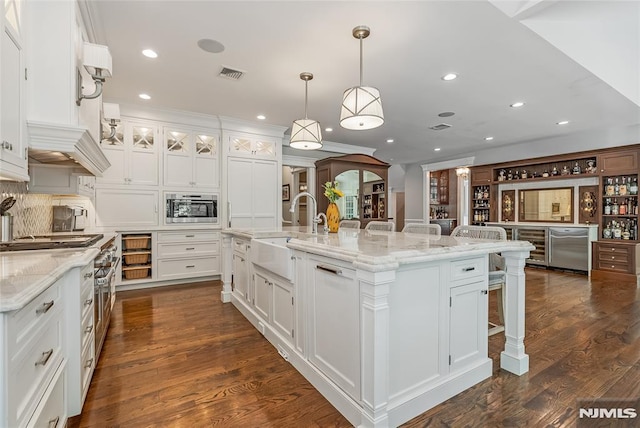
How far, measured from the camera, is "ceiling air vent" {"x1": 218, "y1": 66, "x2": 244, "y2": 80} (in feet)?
10.7

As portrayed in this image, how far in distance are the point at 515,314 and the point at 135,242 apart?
4649 millimetres

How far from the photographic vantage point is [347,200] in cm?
630

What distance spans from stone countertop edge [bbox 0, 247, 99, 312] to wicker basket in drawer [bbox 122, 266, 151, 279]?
A: 274 centimetres

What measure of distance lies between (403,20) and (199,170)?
3654 mm

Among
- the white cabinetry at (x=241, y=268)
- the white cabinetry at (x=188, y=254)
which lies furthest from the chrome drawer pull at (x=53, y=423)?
the white cabinetry at (x=188, y=254)

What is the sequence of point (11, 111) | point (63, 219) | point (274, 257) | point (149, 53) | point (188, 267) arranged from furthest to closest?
point (188, 267)
point (63, 219)
point (149, 53)
point (274, 257)
point (11, 111)

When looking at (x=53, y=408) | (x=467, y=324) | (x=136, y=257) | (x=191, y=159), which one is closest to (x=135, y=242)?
(x=136, y=257)

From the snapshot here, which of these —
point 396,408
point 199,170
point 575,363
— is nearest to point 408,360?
point 396,408

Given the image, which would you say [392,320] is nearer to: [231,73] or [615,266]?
[231,73]

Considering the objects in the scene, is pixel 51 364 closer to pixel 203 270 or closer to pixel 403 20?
pixel 403 20

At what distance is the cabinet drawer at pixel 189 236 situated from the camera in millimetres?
4535

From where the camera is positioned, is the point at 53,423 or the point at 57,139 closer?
the point at 53,423

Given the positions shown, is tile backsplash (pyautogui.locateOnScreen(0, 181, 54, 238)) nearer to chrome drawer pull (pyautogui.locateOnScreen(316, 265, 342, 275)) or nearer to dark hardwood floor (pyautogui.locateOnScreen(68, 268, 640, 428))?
dark hardwood floor (pyautogui.locateOnScreen(68, 268, 640, 428))

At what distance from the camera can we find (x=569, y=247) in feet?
18.3
